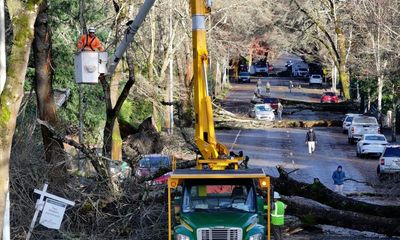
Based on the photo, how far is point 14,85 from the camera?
13.6 metres

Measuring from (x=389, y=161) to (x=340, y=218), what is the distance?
56.0ft

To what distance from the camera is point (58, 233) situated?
65.1 feet

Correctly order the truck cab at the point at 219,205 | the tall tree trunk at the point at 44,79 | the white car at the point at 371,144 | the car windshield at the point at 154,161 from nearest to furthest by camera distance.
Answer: the truck cab at the point at 219,205, the tall tree trunk at the point at 44,79, the car windshield at the point at 154,161, the white car at the point at 371,144

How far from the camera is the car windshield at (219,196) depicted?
690 inches

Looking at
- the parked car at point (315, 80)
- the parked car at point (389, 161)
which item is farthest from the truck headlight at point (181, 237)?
the parked car at point (315, 80)

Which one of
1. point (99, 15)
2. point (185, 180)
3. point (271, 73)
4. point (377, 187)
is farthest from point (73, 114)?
point (271, 73)

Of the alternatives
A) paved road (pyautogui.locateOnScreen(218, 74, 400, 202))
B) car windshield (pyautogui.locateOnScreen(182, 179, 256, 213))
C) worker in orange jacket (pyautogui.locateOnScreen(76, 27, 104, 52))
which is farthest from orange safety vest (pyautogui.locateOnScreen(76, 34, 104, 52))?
paved road (pyautogui.locateOnScreen(218, 74, 400, 202))

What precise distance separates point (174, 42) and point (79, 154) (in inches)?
1229

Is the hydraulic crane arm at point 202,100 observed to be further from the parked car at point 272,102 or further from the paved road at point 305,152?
the parked car at point 272,102

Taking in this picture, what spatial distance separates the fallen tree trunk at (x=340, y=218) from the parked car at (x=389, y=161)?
15351 millimetres

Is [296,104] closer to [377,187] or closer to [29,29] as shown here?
[377,187]

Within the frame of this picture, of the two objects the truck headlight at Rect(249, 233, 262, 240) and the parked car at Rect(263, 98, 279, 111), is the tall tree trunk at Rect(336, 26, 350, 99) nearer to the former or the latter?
the parked car at Rect(263, 98, 279, 111)

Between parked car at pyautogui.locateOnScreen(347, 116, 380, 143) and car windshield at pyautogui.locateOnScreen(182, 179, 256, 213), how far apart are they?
3693 cm

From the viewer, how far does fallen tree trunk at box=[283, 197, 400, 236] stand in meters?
21.0
